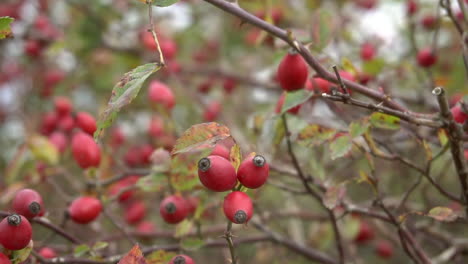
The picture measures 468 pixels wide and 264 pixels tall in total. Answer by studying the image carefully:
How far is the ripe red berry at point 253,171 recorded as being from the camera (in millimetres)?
1162

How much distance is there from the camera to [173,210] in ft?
4.92

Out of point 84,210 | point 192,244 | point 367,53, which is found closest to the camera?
point 192,244

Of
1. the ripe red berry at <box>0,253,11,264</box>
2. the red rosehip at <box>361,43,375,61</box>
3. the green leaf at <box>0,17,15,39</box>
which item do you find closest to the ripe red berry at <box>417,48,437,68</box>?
the red rosehip at <box>361,43,375,61</box>

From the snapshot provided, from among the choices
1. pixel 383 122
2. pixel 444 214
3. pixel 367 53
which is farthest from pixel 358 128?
pixel 367 53

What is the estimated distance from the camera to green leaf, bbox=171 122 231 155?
1197mm

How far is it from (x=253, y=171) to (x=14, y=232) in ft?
1.98

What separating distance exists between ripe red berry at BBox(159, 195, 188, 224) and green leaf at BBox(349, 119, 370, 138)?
0.57 metres

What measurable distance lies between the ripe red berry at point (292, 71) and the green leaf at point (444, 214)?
1.75ft

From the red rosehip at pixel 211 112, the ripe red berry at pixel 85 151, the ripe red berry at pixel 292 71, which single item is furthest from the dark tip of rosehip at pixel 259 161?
the red rosehip at pixel 211 112

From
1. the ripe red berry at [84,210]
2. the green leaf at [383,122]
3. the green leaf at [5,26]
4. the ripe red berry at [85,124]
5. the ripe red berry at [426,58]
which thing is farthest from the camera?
the ripe red berry at [426,58]

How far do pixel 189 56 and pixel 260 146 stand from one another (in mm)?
2254

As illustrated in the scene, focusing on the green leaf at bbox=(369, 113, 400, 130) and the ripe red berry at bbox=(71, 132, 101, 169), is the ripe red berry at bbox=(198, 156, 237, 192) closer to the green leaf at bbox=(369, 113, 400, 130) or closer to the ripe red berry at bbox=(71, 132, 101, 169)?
the green leaf at bbox=(369, 113, 400, 130)

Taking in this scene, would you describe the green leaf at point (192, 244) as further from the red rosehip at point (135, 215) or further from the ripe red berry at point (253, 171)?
the red rosehip at point (135, 215)

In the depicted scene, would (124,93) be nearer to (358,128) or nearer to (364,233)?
(358,128)
